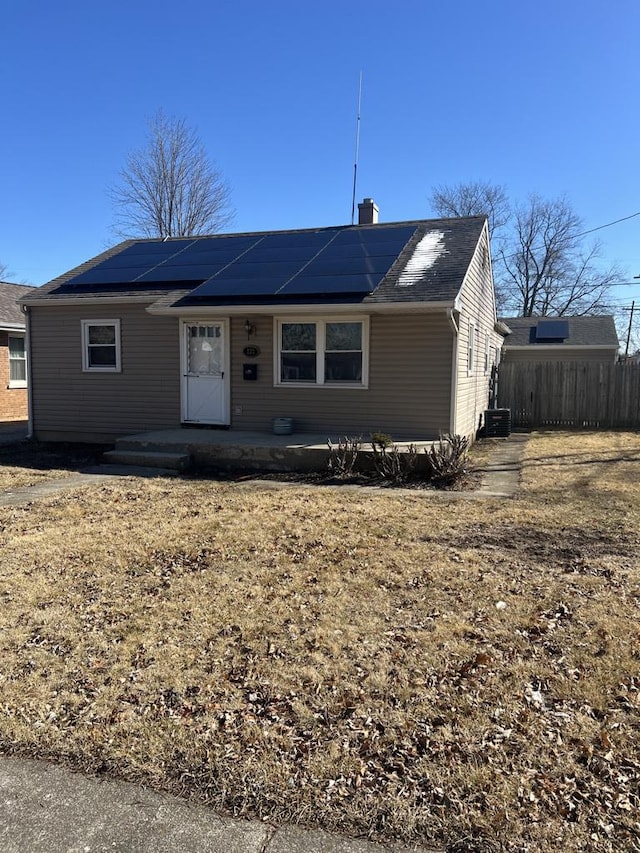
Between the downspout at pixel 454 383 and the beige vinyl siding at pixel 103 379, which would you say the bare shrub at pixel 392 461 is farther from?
the beige vinyl siding at pixel 103 379

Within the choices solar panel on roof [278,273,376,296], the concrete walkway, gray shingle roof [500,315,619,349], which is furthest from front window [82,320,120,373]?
gray shingle roof [500,315,619,349]

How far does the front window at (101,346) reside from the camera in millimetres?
11898

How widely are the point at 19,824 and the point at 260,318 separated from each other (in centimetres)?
929

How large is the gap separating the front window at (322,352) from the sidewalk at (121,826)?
8468 mm

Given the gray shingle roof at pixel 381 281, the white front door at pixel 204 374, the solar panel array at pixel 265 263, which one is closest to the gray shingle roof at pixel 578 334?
the gray shingle roof at pixel 381 281

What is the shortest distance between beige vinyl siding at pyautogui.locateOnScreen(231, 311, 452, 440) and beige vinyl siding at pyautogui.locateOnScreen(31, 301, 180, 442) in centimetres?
161

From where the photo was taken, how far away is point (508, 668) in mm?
3270

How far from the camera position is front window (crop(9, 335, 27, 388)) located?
16750 mm

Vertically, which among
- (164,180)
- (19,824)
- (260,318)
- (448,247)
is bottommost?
(19,824)

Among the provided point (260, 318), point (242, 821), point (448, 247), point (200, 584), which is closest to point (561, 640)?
point (242, 821)

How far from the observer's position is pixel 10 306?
1772cm

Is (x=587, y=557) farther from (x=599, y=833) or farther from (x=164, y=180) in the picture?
(x=164, y=180)

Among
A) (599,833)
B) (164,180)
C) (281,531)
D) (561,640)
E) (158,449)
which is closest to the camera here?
(599,833)

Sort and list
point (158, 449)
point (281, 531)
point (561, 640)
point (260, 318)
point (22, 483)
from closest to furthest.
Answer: point (561, 640) < point (281, 531) < point (22, 483) < point (158, 449) < point (260, 318)
